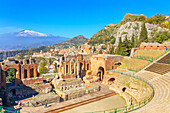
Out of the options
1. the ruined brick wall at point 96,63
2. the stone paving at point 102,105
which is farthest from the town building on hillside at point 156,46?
the stone paving at point 102,105

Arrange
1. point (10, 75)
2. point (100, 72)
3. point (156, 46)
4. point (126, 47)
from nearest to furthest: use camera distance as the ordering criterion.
→ point (10, 75), point (100, 72), point (156, 46), point (126, 47)

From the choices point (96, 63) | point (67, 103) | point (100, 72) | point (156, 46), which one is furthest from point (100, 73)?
point (156, 46)

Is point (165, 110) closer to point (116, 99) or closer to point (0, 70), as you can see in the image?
point (116, 99)

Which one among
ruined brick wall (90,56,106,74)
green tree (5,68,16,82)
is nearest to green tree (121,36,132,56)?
ruined brick wall (90,56,106,74)

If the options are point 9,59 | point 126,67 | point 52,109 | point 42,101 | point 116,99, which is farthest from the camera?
point 126,67

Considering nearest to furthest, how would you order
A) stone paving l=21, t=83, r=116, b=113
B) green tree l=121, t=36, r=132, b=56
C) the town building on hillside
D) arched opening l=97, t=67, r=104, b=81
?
1. stone paving l=21, t=83, r=116, b=113
2. arched opening l=97, t=67, r=104, b=81
3. the town building on hillside
4. green tree l=121, t=36, r=132, b=56

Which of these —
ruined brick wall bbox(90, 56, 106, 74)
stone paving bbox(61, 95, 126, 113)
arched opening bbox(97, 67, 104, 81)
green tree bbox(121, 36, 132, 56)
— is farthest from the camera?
green tree bbox(121, 36, 132, 56)

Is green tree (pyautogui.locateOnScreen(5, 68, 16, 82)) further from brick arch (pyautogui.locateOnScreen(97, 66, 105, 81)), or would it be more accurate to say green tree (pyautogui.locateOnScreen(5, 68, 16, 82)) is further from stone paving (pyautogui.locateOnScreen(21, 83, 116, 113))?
brick arch (pyautogui.locateOnScreen(97, 66, 105, 81))

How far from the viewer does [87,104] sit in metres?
19.4

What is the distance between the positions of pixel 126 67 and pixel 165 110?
18364 mm

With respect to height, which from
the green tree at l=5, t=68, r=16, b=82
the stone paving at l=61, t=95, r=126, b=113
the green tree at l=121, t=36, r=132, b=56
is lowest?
the stone paving at l=61, t=95, r=126, b=113

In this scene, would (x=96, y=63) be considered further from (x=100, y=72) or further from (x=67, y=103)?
(x=67, y=103)

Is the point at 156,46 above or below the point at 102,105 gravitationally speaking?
above

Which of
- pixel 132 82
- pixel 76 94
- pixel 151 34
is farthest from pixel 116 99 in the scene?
pixel 151 34
